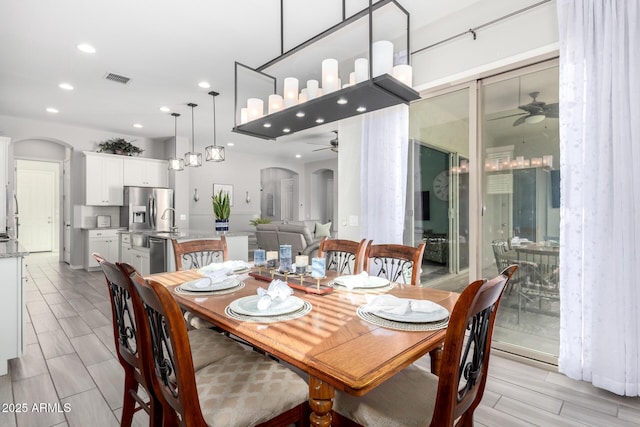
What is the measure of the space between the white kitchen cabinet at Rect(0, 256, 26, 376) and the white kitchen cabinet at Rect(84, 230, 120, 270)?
4139mm

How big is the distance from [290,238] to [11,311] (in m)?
3.48

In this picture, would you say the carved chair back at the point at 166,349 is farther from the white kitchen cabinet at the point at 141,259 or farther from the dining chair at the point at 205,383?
the white kitchen cabinet at the point at 141,259

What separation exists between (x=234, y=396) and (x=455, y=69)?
2748 millimetres

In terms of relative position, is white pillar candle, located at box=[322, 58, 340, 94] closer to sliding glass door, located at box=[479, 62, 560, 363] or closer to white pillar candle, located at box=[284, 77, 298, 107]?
white pillar candle, located at box=[284, 77, 298, 107]

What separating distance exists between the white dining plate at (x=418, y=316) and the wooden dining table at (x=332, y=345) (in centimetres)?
6

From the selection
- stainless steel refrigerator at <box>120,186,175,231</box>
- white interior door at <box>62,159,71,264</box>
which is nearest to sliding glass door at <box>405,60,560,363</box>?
stainless steel refrigerator at <box>120,186,175,231</box>

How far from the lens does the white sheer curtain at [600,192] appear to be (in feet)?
6.45

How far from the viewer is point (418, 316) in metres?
1.26

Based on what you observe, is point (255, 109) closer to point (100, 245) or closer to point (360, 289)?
point (360, 289)

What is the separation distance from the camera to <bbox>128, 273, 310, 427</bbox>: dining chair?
994 mm

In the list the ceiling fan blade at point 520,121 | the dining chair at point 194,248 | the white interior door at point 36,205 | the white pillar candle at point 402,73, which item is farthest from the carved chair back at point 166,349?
the white interior door at point 36,205

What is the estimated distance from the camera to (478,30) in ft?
8.38

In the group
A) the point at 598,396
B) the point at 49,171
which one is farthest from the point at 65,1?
the point at 49,171

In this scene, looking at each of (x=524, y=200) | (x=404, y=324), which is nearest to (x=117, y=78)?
(x=404, y=324)
